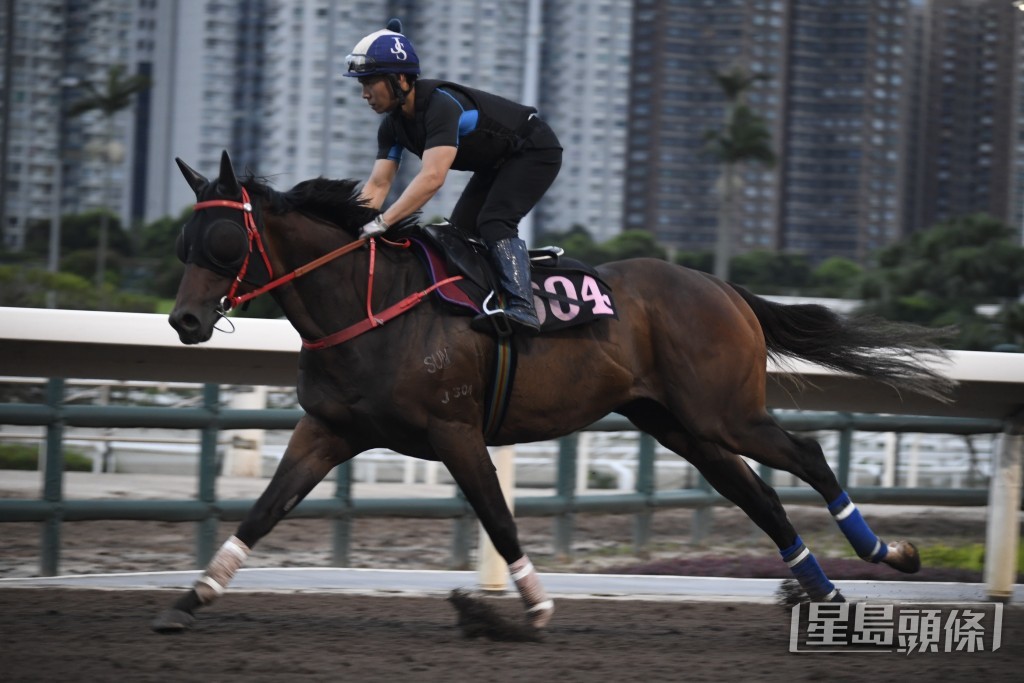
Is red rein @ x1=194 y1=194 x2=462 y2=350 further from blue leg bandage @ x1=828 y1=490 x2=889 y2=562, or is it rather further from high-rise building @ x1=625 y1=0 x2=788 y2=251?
high-rise building @ x1=625 y1=0 x2=788 y2=251

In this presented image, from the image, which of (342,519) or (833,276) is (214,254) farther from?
(833,276)

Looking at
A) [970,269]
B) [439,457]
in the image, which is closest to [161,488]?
[439,457]

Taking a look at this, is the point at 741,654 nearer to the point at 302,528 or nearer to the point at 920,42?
the point at 302,528

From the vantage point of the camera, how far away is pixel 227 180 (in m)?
4.95

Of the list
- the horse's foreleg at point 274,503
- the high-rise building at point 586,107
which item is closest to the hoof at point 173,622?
the horse's foreleg at point 274,503

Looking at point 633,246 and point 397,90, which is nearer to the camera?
point 397,90

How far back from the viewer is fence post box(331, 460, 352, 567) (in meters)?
6.81

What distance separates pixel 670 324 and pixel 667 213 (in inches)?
2652

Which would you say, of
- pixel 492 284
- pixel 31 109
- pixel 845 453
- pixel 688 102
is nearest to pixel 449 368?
pixel 492 284

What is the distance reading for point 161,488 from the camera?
8.80 meters

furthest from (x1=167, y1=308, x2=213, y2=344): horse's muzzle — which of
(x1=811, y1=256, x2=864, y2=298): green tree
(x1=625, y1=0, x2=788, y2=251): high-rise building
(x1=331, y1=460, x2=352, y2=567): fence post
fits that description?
(x1=625, y1=0, x2=788, y2=251): high-rise building

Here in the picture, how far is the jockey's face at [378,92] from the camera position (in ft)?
16.9

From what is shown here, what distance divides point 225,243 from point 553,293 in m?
1.30

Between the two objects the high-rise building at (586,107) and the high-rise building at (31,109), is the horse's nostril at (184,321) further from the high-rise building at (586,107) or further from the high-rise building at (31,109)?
the high-rise building at (586,107)
